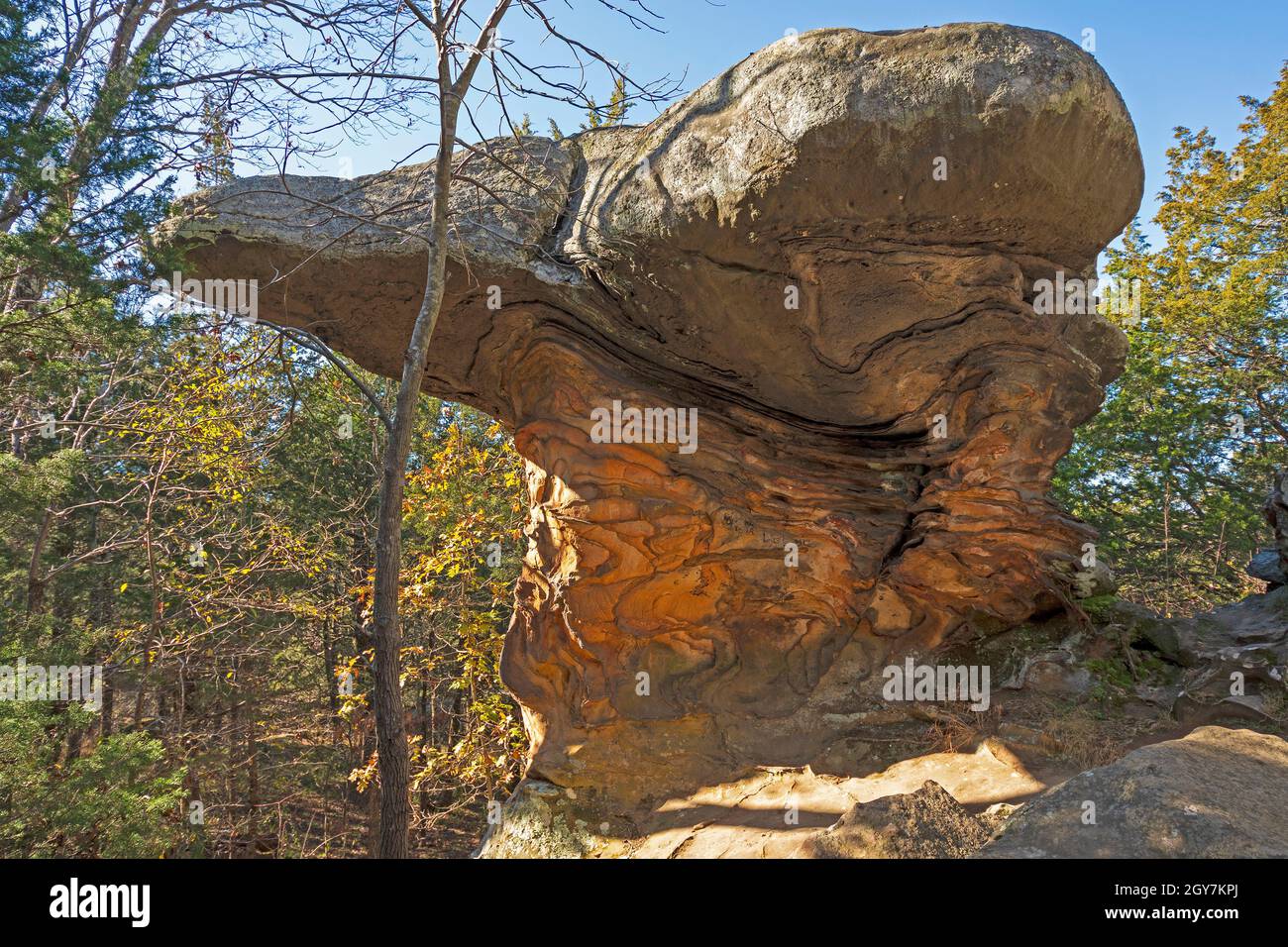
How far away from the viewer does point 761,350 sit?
6.73 metres

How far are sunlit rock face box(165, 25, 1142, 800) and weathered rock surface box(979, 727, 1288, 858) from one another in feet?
10.8

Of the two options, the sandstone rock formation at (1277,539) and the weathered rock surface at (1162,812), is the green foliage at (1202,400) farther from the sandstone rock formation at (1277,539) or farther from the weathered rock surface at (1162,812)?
the weathered rock surface at (1162,812)

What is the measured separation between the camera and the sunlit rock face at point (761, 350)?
517 centimetres

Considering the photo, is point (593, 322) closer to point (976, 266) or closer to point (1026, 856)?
point (976, 266)

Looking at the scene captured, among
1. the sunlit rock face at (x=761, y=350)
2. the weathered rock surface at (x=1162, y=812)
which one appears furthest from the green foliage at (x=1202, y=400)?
the weathered rock surface at (x=1162, y=812)

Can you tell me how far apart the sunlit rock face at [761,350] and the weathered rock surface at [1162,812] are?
3.30 m

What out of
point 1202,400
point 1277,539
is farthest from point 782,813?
point 1202,400

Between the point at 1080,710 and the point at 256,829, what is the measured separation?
13.3 m

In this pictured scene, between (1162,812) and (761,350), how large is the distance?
439 cm

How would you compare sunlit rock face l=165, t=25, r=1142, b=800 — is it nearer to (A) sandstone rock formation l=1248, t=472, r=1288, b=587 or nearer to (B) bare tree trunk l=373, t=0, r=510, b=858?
(B) bare tree trunk l=373, t=0, r=510, b=858

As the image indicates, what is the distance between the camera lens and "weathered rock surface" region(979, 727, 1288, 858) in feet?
10.6

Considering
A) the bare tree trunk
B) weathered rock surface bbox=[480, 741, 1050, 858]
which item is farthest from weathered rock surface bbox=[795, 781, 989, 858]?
the bare tree trunk

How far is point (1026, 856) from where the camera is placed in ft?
10.9

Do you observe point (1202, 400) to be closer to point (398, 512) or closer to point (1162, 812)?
point (1162, 812)
